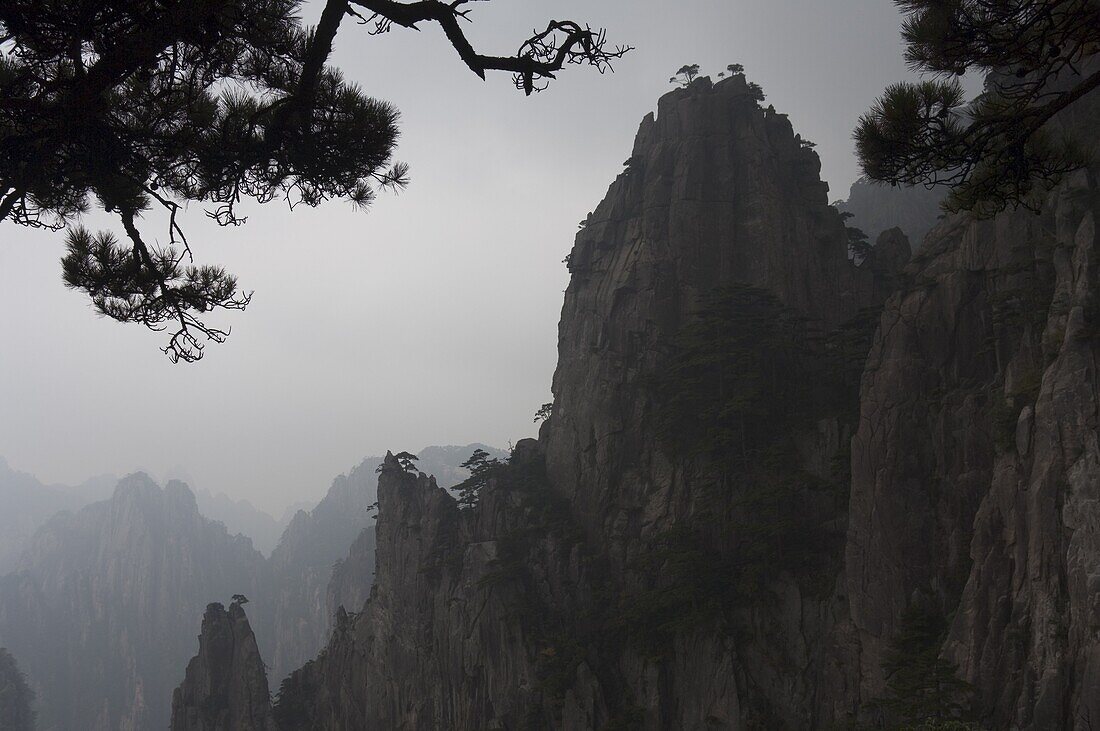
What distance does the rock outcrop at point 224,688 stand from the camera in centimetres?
3900

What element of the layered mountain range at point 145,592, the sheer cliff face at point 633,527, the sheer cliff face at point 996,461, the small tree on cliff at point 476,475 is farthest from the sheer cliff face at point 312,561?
the sheer cliff face at point 996,461

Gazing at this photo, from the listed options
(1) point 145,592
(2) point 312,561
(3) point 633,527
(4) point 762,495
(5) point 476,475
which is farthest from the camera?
(2) point 312,561

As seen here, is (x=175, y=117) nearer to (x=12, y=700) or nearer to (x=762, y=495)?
(x=762, y=495)

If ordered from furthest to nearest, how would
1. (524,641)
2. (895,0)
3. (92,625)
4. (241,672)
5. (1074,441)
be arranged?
1. (92,625)
2. (241,672)
3. (524,641)
4. (1074,441)
5. (895,0)

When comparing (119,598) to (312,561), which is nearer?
(119,598)

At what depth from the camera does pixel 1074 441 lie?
14.1m

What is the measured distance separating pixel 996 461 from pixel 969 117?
1414cm

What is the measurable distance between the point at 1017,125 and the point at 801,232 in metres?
27.9

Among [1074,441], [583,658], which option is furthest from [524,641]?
[1074,441]

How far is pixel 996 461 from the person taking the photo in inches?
658

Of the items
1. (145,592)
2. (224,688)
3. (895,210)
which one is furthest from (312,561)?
(895,210)

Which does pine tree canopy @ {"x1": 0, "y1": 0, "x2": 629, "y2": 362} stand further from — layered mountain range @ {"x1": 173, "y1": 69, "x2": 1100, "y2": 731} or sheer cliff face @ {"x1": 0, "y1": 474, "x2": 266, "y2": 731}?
sheer cliff face @ {"x1": 0, "y1": 474, "x2": 266, "y2": 731}

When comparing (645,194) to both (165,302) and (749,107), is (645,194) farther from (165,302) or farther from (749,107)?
(165,302)

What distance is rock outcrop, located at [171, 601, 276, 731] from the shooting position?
39.0 metres
